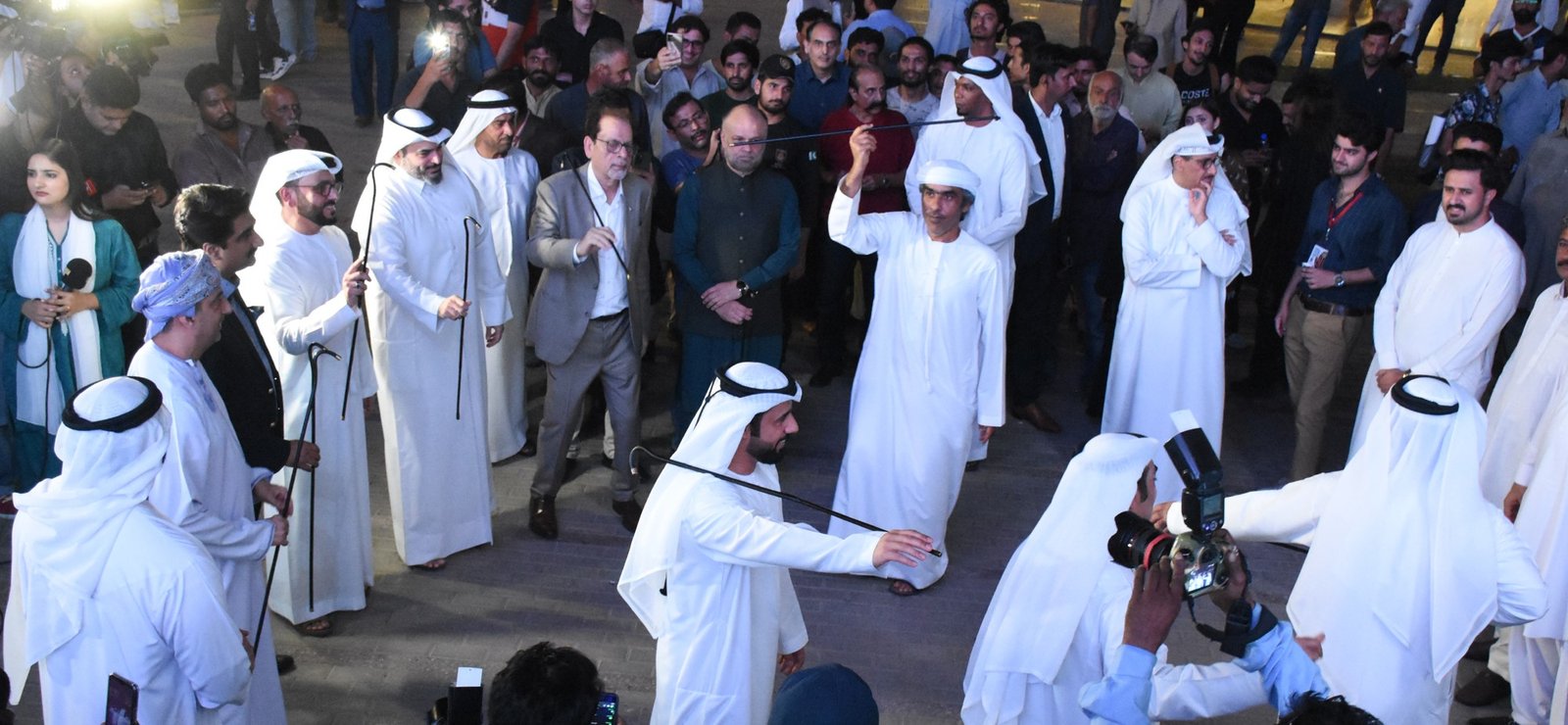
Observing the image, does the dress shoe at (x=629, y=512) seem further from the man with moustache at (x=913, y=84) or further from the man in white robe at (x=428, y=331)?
the man with moustache at (x=913, y=84)

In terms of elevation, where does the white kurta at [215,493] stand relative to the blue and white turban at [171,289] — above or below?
below

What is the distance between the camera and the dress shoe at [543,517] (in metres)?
6.68

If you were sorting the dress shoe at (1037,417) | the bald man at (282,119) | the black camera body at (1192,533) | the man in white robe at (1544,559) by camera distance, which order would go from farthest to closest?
the dress shoe at (1037,417)
the bald man at (282,119)
the man in white robe at (1544,559)
the black camera body at (1192,533)

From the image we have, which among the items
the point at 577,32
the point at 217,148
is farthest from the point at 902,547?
the point at 577,32

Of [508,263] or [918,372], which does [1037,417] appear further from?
[508,263]

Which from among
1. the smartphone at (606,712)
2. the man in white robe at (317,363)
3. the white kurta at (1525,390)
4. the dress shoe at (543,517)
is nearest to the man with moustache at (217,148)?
the man in white robe at (317,363)

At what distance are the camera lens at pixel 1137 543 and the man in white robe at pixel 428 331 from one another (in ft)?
10.4

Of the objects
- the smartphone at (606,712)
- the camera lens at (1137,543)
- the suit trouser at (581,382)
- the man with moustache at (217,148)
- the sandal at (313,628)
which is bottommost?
the sandal at (313,628)

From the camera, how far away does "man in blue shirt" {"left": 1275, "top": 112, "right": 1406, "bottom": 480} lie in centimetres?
694

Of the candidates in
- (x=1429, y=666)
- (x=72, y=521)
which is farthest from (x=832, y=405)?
(x=72, y=521)

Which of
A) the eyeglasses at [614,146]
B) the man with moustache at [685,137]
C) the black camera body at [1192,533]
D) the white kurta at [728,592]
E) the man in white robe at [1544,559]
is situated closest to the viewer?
the black camera body at [1192,533]

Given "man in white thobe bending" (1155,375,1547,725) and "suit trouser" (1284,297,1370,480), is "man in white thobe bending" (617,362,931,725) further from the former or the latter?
"suit trouser" (1284,297,1370,480)

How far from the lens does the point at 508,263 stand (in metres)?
7.02

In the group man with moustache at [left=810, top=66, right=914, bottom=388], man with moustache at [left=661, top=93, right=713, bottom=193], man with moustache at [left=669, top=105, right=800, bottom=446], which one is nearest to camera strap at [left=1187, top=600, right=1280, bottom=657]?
man with moustache at [left=669, top=105, right=800, bottom=446]
